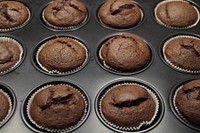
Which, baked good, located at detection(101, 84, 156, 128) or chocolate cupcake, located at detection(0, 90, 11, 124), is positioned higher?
chocolate cupcake, located at detection(0, 90, 11, 124)

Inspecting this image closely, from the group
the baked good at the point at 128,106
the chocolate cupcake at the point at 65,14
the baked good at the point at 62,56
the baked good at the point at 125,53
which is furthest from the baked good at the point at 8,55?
the baked good at the point at 128,106

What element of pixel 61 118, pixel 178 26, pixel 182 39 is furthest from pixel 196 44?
pixel 61 118

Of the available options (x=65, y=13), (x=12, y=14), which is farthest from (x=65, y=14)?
(x=12, y=14)

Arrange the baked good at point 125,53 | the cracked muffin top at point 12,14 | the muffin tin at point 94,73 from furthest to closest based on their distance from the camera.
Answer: the cracked muffin top at point 12,14
the baked good at point 125,53
the muffin tin at point 94,73

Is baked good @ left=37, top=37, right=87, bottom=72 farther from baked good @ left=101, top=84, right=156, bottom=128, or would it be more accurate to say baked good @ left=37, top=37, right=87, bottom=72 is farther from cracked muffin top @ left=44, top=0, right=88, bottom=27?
baked good @ left=101, top=84, right=156, bottom=128

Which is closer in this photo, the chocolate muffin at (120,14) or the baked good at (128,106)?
the baked good at (128,106)

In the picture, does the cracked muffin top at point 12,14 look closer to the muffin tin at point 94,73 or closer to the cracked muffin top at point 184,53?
the muffin tin at point 94,73

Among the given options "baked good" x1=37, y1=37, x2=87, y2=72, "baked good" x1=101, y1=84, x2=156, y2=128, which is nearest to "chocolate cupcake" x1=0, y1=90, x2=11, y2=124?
"baked good" x1=37, y1=37, x2=87, y2=72
